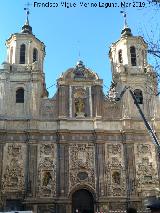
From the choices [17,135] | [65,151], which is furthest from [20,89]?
[65,151]

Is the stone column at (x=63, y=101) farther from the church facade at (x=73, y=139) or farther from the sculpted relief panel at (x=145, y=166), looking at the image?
the sculpted relief panel at (x=145, y=166)

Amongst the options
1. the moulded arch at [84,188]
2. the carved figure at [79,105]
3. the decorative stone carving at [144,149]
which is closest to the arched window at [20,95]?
the carved figure at [79,105]

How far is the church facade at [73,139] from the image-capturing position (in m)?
26.1

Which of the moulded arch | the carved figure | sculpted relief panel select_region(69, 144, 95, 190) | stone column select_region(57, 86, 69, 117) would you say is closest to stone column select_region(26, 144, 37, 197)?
sculpted relief panel select_region(69, 144, 95, 190)

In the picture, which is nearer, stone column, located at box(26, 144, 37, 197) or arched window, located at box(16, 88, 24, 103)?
stone column, located at box(26, 144, 37, 197)

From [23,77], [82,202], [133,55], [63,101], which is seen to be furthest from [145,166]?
[23,77]

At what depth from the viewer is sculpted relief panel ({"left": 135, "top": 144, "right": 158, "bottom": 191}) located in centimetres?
2681

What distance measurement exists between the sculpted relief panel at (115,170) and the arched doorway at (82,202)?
4.89ft

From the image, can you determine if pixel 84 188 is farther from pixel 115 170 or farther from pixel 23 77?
pixel 23 77

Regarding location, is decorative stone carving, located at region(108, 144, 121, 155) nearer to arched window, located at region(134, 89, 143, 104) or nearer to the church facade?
the church facade

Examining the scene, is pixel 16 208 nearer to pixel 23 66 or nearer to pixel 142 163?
pixel 142 163

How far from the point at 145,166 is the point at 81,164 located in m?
4.68

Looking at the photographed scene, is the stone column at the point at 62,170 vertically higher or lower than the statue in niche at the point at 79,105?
lower

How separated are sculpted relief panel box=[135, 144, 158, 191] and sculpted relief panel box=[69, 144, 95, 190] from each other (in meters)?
3.31
